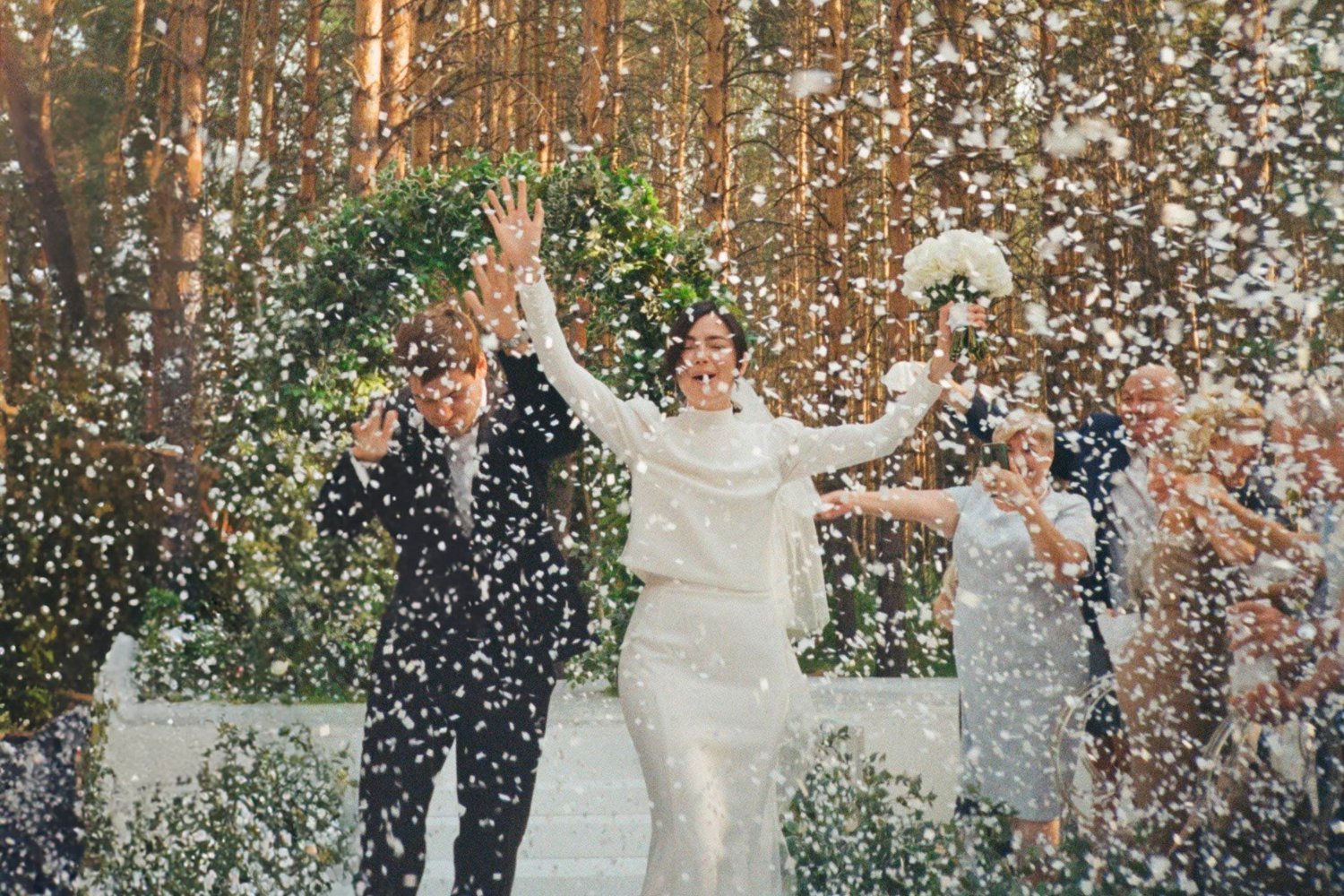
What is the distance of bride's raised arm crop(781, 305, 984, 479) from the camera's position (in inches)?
105

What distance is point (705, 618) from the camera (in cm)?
261

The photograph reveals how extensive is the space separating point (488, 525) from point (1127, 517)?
1652mm

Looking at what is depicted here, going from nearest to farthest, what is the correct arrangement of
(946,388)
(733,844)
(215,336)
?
(733,844), (946,388), (215,336)

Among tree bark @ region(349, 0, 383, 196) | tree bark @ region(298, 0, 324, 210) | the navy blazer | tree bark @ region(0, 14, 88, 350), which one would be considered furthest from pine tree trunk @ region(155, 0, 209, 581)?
the navy blazer

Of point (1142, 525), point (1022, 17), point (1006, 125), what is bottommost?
point (1142, 525)

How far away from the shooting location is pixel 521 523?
274 cm

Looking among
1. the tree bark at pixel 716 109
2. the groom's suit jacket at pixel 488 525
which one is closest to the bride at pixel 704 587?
the groom's suit jacket at pixel 488 525

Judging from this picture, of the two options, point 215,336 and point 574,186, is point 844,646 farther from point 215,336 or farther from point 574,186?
point 215,336

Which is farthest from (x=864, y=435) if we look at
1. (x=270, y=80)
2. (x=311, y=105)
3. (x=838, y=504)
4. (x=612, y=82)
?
(x=270, y=80)

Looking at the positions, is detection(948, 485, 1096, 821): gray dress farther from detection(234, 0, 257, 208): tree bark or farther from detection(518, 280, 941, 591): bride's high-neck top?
detection(234, 0, 257, 208): tree bark

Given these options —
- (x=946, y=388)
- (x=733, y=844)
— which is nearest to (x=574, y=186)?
(x=946, y=388)

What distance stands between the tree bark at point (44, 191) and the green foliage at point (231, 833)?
10.8 feet

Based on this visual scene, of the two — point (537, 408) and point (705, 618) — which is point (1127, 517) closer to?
point (705, 618)

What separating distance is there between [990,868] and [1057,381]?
516 cm
